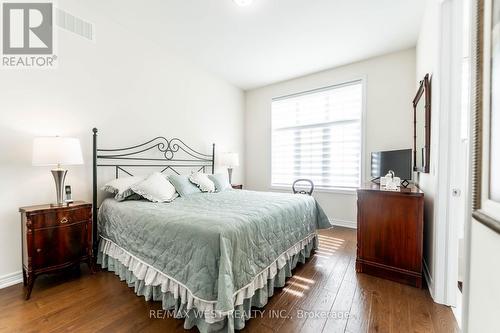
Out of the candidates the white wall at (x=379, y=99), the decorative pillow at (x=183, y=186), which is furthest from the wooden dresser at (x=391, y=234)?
the decorative pillow at (x=183, y=186)

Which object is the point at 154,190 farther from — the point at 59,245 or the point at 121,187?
the point at 59,245

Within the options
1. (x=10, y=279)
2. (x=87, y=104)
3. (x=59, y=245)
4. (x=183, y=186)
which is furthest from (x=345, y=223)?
(x=10, y=279)

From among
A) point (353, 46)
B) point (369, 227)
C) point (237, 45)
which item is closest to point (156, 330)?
point (369, 227)

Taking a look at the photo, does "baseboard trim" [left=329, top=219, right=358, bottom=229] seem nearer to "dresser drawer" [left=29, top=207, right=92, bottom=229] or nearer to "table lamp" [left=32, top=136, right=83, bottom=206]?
"dresser drawer" [left=29, top=207, right=92, bottom=229]

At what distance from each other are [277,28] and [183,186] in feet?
7.59

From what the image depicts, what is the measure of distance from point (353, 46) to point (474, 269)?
3.19m

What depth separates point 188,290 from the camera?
1438mm

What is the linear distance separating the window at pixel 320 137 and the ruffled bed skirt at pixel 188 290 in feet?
6.39

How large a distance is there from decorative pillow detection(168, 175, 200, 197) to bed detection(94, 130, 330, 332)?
207 mm

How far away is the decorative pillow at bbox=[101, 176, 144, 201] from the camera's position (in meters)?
2.42

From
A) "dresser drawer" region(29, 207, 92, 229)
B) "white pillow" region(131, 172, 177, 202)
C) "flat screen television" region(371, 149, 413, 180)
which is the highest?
"flat screen television" region(371, 149, 413, 180)

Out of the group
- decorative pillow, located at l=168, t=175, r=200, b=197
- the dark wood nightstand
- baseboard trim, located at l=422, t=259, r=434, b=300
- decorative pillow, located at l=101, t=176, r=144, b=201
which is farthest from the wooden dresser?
the dark wood nightstand

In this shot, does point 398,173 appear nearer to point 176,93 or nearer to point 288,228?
point 288,228

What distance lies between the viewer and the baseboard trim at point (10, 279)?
199 cm
